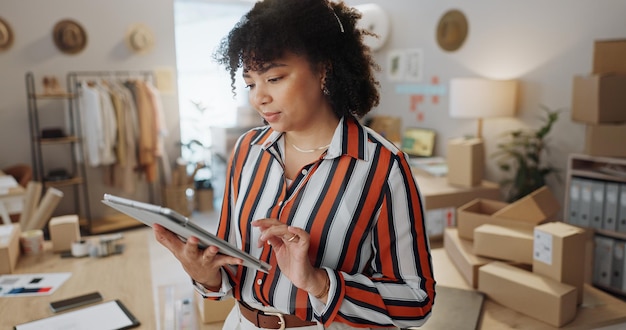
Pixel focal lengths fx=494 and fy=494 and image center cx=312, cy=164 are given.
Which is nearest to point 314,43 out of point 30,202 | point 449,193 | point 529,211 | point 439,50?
point 529,211

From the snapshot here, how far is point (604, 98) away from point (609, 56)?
26 centimetres

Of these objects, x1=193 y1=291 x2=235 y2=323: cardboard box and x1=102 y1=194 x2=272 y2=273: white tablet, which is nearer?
x1=102 y1=194 x2=272 y2=273: white tablet

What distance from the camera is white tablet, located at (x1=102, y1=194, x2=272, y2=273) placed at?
845 mm

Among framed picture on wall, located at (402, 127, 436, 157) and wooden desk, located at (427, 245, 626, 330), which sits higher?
framed picture on wall, located at (402, 127, 436, 157)

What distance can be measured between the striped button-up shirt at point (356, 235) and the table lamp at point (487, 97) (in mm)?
2870

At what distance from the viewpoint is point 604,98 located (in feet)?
9.67

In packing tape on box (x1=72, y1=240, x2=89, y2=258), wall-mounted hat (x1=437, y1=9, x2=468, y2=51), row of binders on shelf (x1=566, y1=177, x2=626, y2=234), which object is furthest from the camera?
wall-mounted hat (x1=437, y1=9, x2=468, y2=51)

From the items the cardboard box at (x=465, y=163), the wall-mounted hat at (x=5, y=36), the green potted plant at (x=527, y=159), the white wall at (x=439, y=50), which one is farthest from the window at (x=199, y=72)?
the green potted plant at (x=527, y=159)

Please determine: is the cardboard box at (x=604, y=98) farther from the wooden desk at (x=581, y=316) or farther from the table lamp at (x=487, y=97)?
the wooden desk at (x=581, y=316)

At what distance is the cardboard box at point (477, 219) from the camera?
1940 mm

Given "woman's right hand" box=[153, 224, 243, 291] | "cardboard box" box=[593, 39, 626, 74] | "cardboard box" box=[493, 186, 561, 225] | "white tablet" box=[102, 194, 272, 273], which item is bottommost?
"cardboard box" box=[493, 186, 561, 225]

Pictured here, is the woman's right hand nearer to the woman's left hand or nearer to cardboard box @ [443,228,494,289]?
the woman's left hand

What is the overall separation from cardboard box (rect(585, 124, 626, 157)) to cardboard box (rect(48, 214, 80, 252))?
115 inches

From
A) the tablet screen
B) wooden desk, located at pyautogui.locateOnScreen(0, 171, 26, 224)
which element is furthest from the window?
the tablet screen
